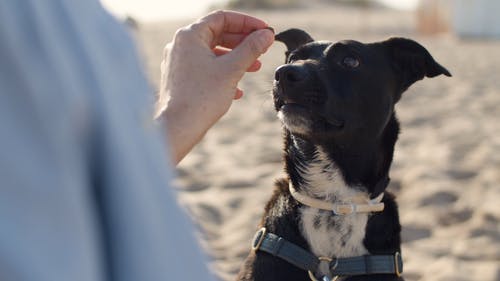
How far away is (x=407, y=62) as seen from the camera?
3381mm

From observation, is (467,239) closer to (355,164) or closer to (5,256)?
(355,164)

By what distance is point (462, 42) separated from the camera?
881 inches

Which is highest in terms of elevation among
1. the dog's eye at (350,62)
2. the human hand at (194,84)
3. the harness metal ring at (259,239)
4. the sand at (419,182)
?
the human hand at (194,84)

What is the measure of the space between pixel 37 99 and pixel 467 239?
14.5 ft

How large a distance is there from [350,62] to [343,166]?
16.2 inches

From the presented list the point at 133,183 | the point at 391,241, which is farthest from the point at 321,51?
the point at 133,183

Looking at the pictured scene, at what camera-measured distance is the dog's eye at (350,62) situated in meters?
3.19

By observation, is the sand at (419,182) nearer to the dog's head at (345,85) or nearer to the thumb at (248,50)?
the dog's head at (345,85)

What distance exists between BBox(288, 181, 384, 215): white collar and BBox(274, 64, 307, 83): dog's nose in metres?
0.44

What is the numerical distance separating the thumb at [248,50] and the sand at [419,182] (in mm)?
865

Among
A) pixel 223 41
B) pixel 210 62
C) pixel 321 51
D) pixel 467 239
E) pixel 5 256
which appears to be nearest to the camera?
pixel 5 256

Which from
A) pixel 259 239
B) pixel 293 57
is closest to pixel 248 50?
pixel 259 239

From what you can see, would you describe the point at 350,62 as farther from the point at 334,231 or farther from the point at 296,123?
the point at 334,231

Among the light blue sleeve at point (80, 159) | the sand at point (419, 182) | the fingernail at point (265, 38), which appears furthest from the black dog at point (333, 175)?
the light blue sleeve at point (80, 159)
